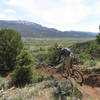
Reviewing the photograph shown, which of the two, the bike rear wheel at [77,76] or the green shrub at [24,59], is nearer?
the bike rear wheel at [77,76]

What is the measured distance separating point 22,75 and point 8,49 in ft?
21.5

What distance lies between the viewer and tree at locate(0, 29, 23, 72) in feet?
85.8

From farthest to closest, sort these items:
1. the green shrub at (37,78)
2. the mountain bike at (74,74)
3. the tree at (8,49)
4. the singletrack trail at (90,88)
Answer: the tree at (8,49)
the green shrub at (37,78)
the mountain bike at (74,74)
the singletrack trail at (90,88)

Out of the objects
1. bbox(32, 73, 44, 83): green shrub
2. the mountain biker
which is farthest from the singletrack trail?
bbox(32, 73, 44, 83): green shrub

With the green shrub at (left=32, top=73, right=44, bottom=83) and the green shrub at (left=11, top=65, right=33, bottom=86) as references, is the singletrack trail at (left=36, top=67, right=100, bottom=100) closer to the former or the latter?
the green shrub at (left=32, top=73, right=44, bottom=83)

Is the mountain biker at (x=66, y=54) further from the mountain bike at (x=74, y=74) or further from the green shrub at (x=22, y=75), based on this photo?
the green shrub at (x=22, y=75)

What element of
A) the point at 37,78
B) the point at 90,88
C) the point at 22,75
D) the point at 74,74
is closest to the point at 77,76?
the point at 74,74

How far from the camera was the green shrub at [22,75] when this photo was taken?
66.4 ft

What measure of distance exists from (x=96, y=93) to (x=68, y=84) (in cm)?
195

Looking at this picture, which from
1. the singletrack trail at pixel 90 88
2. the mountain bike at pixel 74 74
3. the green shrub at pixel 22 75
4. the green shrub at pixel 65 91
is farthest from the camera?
the green shrub at pixel 22 75

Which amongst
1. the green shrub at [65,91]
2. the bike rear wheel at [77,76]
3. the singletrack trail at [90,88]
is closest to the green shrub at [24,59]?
the singletrack trail at [90,88]

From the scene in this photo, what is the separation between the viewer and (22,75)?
67.7 ft

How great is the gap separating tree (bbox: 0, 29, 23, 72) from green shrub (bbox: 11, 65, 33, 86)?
5951 mm

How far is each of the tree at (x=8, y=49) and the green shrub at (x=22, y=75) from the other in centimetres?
595
